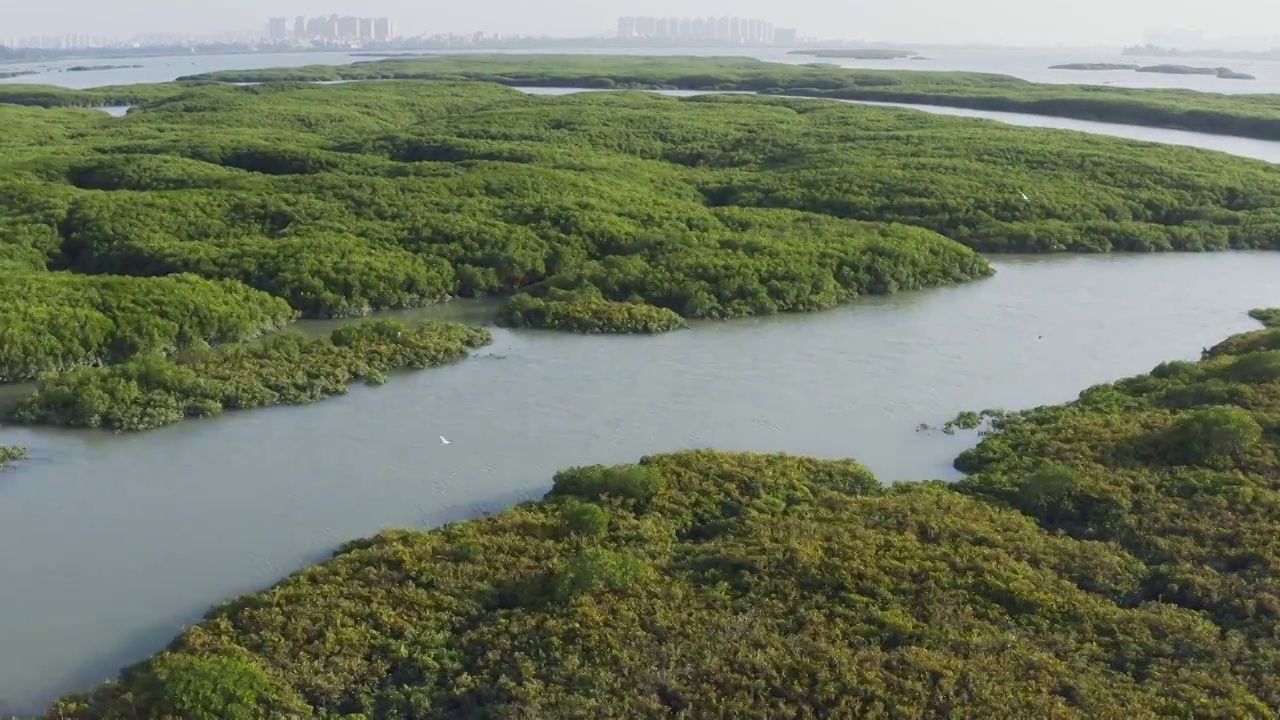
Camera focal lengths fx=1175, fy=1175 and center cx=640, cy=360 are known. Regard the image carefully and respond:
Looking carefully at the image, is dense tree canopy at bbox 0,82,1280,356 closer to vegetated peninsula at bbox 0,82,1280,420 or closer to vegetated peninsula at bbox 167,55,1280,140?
vegetated peninsula at bbox 0,82,1280,420

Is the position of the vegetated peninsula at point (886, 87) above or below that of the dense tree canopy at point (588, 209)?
above

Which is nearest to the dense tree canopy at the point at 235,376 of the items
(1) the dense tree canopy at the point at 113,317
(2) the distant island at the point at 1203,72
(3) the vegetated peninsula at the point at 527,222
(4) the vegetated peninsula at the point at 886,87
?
(3) the vegetated peninsula at the point at 527,222

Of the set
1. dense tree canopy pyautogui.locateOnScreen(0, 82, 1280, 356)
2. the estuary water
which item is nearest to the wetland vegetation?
the estuary water

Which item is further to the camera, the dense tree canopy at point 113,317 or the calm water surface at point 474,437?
the dense tree canopy at point 113,317

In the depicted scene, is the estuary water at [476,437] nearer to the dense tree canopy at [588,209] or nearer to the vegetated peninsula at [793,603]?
the vegetated peninsula at [793,603]

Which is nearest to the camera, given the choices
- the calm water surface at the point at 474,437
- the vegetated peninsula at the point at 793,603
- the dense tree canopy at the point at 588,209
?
the vegetated peninsula at the point at 793,603

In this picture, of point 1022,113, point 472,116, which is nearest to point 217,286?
point 472,116
